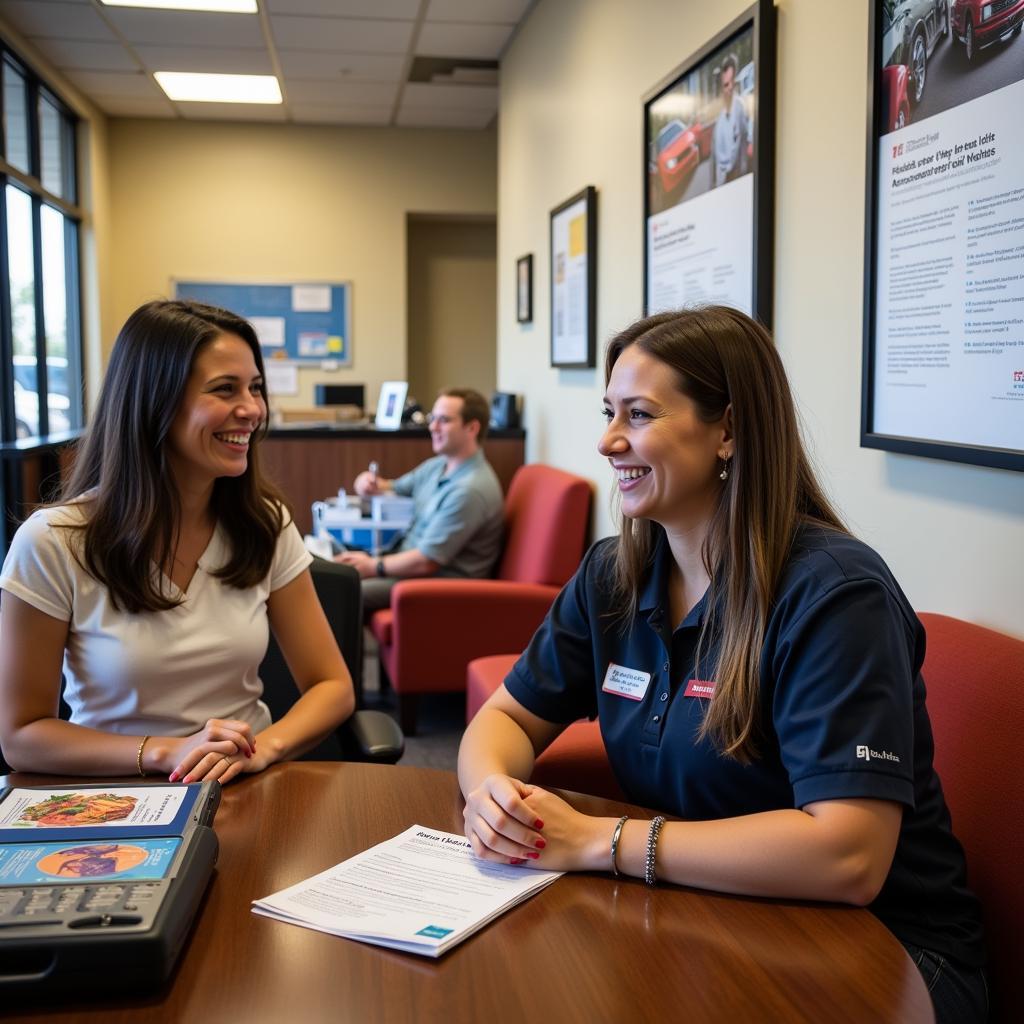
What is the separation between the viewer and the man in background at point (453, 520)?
4.17 meters

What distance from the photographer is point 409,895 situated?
1101 millimetres

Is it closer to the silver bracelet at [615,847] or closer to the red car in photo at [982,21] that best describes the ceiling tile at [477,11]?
the red car in photo at [982,21]

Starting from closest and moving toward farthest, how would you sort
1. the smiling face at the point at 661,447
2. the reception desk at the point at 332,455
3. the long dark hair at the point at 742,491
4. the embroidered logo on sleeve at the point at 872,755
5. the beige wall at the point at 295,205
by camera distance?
the embroidered logo on sleeve at the point at 872,755 < the long dark hair at the point at 742,491 < the smiling face at the point at 661,447 < the reception desk at the point at 332,455 < the beige wall at the point at 295,205

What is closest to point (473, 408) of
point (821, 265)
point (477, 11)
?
point (477, 11)

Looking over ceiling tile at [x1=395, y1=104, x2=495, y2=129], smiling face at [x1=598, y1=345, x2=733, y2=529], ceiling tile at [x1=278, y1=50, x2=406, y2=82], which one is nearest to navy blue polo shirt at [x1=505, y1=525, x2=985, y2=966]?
smiling face at [x1=598, y1=345, x2=733, y2=529]

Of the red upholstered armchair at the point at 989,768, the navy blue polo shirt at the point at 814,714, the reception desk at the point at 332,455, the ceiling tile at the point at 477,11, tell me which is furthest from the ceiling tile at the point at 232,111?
the red upholstered armchair at the point at 989,768

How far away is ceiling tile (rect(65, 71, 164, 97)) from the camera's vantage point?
250 inches

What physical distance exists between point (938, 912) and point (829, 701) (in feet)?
1.05

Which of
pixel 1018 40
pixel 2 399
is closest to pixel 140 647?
pixel 1018 40

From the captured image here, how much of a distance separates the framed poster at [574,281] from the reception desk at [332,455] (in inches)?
47.4

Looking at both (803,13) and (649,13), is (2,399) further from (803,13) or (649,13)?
(803,13)

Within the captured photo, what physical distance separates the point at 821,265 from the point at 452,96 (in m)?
5.16

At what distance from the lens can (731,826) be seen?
1.15 meters

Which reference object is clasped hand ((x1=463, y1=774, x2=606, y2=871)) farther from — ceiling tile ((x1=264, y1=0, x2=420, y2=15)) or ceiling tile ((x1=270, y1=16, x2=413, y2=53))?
ceiling tile ((x1=270, y1=16, x2=413, y2=53))
